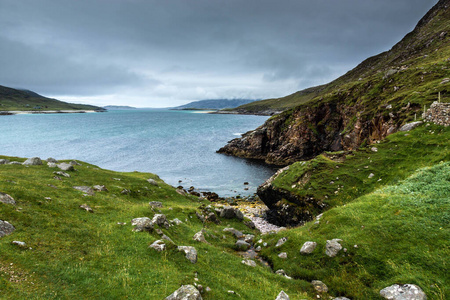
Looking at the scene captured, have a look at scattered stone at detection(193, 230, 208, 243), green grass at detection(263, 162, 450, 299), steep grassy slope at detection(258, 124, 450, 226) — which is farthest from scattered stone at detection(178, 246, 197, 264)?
steep grassy slope at detection(258, 124, 450, 226)

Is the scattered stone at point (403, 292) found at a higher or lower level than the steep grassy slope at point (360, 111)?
lower

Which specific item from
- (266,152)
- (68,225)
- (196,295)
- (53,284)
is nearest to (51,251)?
(53,284)

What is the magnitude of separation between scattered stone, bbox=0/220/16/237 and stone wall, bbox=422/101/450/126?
48313 millimetres

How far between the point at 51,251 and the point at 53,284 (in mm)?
2912

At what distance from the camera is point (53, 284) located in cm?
1016

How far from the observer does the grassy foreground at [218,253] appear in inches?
431

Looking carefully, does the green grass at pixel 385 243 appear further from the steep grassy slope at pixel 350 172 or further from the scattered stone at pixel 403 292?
the steep grassy slope at pixel 350 172

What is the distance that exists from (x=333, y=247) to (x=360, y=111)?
58.4 metres

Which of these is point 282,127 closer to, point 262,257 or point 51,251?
point 262,257

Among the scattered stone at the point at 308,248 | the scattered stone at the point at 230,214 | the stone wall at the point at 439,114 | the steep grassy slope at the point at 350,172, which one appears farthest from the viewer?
the scattered stone at the point at 230,214

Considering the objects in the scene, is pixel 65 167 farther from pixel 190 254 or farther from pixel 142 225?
pixel 190 254

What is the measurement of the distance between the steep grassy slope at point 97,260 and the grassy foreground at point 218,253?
2.1 inches

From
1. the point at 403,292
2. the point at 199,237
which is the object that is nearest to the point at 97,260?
the point at 199,237

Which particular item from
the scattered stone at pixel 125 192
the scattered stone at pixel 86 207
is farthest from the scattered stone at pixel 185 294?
the scattered stone at pixel 125 192
